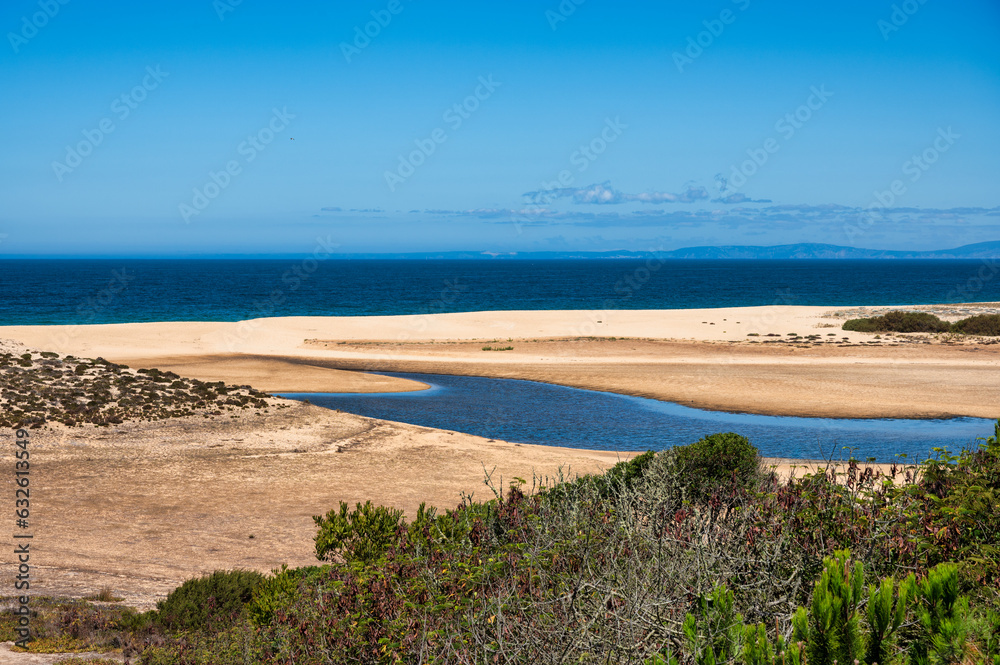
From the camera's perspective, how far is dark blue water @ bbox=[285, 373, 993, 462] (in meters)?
21.1

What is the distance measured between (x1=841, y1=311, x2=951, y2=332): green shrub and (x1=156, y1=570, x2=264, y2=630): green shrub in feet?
158

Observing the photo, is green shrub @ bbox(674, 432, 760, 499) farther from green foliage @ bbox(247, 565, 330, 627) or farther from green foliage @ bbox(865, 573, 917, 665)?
green foliage @ bbox(865, 573, 917, 665)

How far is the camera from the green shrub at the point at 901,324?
154 ft

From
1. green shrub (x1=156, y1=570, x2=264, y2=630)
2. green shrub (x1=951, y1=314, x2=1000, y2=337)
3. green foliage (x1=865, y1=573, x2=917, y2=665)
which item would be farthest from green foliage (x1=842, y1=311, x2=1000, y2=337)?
green foliage (x1=865, y1=573, x2=917, y2=665)

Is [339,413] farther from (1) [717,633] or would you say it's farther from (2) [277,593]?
(1) [717,633]

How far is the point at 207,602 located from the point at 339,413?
15721 millimetres

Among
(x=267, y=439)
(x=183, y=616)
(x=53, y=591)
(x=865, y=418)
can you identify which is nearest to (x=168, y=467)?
(x=267, y=439)

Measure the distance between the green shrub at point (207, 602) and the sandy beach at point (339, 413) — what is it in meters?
0.85

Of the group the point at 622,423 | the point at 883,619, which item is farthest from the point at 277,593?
the point at 622,423

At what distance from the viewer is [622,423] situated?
24703 mm

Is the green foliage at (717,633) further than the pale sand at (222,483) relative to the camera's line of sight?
No

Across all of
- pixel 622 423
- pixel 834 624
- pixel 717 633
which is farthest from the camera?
pixel 622 423

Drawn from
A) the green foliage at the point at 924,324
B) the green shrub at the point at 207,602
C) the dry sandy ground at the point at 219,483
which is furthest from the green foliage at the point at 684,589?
the green foliage at the point at 924,324

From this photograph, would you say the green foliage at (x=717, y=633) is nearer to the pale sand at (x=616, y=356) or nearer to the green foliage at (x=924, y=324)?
the pale sand at (x=616, y=356)
